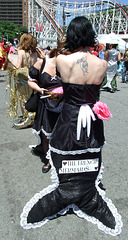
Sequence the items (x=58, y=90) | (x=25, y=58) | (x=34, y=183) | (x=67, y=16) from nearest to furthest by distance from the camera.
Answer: (x=58, y=90)
(x=34, y=183)
(x=25, y=58)
(x=67, y=16)

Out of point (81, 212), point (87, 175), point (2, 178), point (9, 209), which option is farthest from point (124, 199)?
point (2, 178)

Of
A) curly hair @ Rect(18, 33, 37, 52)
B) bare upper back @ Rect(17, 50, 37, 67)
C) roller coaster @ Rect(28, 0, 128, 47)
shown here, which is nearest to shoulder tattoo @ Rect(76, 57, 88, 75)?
curly hair @ Rect(18, 33, 37, 52)

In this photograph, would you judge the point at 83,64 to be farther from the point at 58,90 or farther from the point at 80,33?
the point at 58,90

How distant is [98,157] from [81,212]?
0.62 metres

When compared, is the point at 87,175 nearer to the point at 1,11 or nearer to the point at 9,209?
the point at 9,209

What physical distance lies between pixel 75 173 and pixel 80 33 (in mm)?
1230

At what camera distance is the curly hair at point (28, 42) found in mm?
3641

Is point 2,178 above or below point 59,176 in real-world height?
below

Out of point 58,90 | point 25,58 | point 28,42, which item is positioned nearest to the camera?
point 58,90

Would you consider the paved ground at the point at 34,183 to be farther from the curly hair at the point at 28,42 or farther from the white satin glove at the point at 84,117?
the curly hair at the point at 28,42

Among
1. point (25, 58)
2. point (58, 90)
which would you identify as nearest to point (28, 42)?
point (25, 58)

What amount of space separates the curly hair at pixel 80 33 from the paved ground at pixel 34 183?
1.69 metres

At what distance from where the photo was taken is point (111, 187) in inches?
104

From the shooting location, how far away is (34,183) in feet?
8.78
